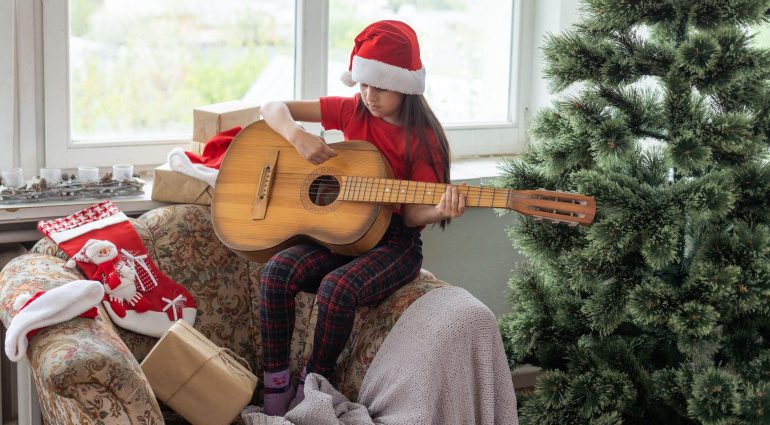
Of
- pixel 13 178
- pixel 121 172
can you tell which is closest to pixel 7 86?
pixel 13 178

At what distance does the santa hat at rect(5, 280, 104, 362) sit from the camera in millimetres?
1701

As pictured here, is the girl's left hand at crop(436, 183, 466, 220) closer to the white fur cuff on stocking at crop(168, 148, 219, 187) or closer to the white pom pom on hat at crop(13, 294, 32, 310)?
Result: the white fur cuff on stocking at crop(168, 148, 219, 187)

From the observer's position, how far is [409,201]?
6.40 feet

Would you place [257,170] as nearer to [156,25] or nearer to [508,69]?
[156,25]

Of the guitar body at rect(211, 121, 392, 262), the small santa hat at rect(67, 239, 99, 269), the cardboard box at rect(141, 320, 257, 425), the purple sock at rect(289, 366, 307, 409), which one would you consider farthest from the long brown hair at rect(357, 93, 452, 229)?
the small santa hat at rect(67, 239, 99, 269)

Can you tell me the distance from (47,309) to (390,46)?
93cm

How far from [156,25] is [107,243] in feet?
2.71

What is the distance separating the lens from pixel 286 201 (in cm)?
211

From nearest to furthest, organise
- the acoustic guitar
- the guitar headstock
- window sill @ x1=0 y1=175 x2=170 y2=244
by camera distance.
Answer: the guitar headstock → the acoustic guitar → window sill @ x1=0 y1=175 x2=170 y2=244

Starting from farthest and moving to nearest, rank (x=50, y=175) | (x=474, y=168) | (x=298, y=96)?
(x=474, y=168) < (x=298, y=96) < (x=50, y=175)

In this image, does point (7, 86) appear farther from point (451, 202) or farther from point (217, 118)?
point (451, 202)

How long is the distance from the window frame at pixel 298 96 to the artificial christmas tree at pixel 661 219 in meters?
0.96

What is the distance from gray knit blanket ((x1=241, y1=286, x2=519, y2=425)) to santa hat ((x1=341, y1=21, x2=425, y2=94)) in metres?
0.50

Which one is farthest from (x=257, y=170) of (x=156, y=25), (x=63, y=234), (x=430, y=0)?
(x=430, y=0)
